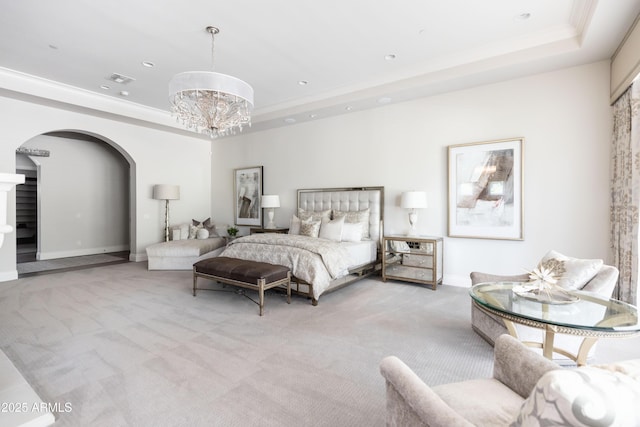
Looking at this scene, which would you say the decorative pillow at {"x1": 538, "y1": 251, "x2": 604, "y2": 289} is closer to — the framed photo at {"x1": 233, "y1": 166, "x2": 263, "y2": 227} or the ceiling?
the ceiling

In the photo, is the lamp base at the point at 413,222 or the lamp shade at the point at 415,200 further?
the lamp base at the point at 413,222

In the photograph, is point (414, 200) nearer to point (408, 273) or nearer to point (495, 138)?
point (408, 273)

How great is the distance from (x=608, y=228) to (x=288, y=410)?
4.39 m

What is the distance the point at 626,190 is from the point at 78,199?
10592 millimetres

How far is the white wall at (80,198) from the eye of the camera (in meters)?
7.47

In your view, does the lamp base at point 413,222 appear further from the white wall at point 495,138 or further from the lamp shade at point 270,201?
the lamp shade at point 270,201

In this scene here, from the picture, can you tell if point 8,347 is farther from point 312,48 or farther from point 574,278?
point 574,278

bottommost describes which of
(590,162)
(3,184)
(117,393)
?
(117,393)

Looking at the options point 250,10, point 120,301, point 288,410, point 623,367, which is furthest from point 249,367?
point 250,10

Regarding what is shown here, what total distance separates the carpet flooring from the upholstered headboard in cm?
153

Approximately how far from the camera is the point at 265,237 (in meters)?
4.89

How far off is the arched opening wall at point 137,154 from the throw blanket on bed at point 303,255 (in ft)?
11.7

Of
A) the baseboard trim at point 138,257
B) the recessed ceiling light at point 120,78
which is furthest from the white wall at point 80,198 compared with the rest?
the recessed ceiling light at point 120,78

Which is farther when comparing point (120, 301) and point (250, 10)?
point (120, 301)
